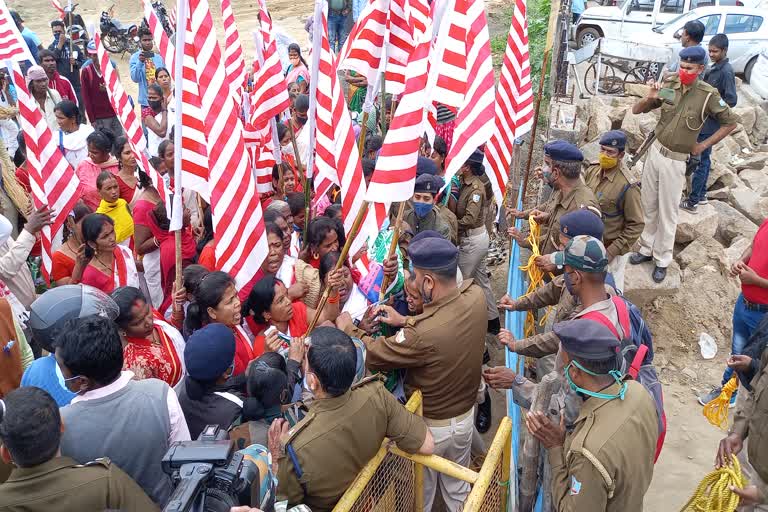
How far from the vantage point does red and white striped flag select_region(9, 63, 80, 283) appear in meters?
5.32

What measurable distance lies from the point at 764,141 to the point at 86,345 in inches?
513

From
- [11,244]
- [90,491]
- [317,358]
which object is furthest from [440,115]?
[90,491]

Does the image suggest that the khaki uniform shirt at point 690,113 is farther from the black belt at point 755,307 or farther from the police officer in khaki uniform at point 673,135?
the black belt at point 755,307

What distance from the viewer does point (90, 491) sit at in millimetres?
2477

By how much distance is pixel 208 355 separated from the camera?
331cm

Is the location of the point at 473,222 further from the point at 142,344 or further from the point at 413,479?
the point at 142,344

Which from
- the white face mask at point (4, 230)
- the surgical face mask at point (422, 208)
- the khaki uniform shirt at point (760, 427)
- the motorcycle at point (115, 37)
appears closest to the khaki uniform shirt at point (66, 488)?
the white face mask at point (4, 230)

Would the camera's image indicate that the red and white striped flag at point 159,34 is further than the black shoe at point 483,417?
Yes

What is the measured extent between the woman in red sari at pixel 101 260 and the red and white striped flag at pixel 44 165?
0.62m

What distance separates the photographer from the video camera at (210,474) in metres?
2.29

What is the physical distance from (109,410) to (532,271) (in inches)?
149

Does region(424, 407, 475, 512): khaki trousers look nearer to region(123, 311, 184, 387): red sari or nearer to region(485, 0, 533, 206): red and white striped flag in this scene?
region(123, 311, 184, 387): red sari

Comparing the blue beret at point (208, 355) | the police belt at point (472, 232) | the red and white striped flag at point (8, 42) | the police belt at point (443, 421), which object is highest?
the red and white striped flag at point (8, 42)

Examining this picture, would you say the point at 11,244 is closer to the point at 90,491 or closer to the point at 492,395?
the point at 90,491
